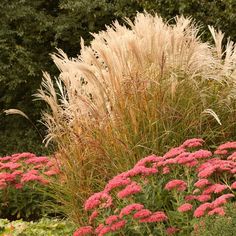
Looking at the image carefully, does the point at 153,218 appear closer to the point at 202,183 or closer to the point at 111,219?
the point at 111,219

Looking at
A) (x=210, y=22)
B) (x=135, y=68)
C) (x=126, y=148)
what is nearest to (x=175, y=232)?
(x=126, y=148)

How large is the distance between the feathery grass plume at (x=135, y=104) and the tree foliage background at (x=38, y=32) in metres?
5.21

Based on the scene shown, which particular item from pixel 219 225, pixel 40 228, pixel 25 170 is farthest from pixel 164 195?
pixel 25 170

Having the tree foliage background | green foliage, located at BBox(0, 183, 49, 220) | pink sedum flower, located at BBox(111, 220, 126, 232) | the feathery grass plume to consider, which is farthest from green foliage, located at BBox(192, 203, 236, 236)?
the tree foliage background

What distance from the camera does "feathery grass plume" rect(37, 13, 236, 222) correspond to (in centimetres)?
569

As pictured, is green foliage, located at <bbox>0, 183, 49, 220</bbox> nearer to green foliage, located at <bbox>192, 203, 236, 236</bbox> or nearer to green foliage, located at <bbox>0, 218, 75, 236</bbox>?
green foliage, located at <bbox>0, 218, 75, 236</bbox>

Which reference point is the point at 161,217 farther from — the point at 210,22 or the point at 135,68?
the point at 210,22

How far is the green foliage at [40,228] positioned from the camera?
5.92 metres

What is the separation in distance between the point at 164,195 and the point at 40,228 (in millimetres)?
1547

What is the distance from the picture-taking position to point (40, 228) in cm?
611

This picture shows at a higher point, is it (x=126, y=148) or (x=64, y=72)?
(x=64, y=72)

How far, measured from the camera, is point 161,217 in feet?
14.7

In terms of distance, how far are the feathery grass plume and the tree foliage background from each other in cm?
521

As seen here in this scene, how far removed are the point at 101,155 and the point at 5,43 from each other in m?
7.25
